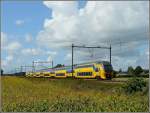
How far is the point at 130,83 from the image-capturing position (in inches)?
851

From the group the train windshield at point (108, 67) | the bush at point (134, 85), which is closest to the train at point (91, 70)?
the train windshield at point (108, 67)

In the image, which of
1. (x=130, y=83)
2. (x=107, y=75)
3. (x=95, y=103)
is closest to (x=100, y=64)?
(x=107, y=75)

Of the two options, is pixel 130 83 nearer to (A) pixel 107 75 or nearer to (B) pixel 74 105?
(B) pixel 74 105

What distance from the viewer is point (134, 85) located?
69.7 feet

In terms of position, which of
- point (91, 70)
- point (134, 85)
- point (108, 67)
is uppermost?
point (108, 67)

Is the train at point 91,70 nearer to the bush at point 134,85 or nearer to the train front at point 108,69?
the train front at point 108,69

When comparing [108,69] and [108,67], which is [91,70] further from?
[108,69]

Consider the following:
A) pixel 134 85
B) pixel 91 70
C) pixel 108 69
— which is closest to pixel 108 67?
pixel 108 69

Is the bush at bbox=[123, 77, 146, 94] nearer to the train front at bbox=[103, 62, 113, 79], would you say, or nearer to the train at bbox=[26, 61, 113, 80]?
the train at bbox=[26, 61, 113, 80]

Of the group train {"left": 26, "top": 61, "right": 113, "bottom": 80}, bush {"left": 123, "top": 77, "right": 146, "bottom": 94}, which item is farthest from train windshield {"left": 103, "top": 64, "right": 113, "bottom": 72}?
bush {"left": 123, "top": 77, "right": 146, "bottom": 94}

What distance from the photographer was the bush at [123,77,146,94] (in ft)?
69.3

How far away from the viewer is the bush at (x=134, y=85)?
21109 millimetres

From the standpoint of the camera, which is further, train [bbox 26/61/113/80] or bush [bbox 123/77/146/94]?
train [bbox 26/61/113/80]

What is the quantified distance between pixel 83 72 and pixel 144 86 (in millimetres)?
37430
